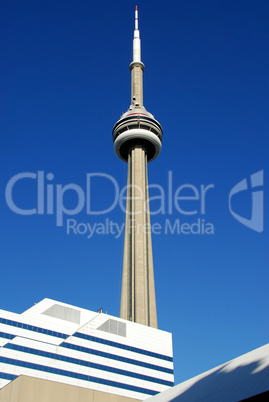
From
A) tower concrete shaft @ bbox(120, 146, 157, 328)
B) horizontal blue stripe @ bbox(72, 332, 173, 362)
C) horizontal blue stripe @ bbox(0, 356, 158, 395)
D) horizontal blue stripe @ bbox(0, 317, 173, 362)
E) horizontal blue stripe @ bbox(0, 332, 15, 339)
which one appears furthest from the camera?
tower concrete shaft @ bbox(120, 146, 157, 328)

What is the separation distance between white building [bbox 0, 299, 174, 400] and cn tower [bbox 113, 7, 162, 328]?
10693 mm

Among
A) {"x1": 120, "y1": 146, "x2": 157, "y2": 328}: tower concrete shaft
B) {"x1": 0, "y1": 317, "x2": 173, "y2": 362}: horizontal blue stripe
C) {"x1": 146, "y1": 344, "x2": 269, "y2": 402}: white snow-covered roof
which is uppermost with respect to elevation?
{"x1": 120, "y1": 146, "x2": 157, "y2": 328}: tower concrete shaft

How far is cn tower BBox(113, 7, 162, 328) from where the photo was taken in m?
79.9

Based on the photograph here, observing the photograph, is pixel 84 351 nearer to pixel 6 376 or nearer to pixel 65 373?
pixel 65 373

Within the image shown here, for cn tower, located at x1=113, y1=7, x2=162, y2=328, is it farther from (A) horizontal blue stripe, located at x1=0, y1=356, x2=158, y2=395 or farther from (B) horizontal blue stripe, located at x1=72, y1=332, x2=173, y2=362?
(A) horizontal blue stripe, located at x1=0, y1=356, x2=158, y2=395

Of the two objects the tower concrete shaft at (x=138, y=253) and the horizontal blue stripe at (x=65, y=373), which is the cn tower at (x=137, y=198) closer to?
the tower concrete shaft at (x=138, y=253)

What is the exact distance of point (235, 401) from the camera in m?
25.6

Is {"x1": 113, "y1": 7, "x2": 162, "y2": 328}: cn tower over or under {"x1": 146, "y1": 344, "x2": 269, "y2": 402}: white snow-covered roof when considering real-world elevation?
over

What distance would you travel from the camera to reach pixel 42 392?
40.4 metres

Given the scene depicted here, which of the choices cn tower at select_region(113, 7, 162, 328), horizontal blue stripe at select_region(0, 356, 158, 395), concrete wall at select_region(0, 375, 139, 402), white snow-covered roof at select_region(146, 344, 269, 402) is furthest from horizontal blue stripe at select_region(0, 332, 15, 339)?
white snow-covered roof at select_region(146, 344, 269, 402)

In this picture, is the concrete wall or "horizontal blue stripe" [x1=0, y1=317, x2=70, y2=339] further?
"horizontal blue stripe" [x1=0, y1=317, x2=70, y2=339]

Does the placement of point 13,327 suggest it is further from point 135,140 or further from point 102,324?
point 135,140

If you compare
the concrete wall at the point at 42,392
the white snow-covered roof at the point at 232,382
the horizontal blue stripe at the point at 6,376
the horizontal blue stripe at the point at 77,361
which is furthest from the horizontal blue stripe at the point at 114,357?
the white snow-covered roof at the point at 232,382

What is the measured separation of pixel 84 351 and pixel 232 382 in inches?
1434
